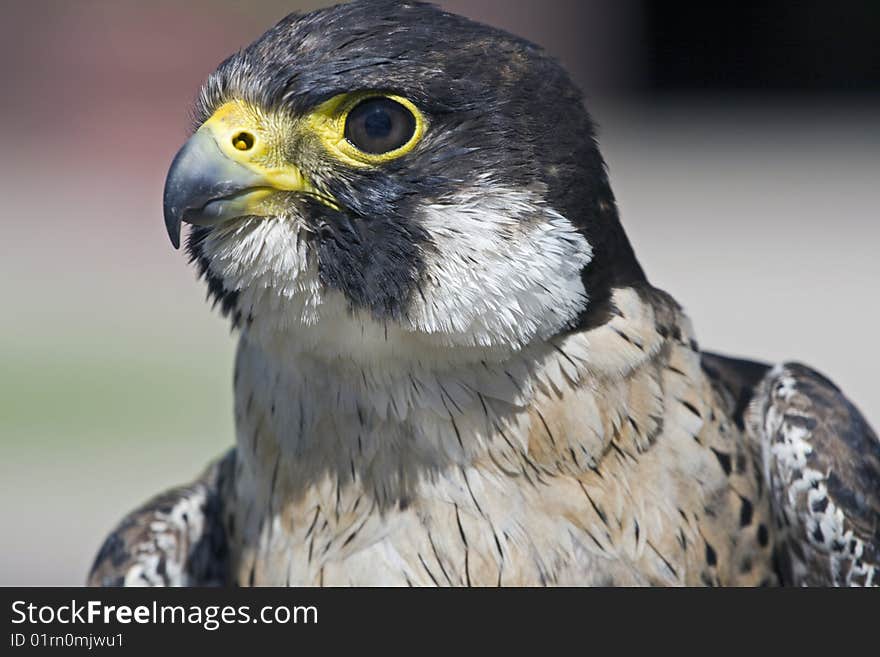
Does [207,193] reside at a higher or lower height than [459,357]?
A: higher

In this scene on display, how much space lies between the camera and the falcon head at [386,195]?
253cm

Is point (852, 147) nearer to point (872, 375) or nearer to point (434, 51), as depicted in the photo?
point (872, 375)

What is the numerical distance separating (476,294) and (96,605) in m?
1.40

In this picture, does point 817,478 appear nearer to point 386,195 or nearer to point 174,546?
point 386,195

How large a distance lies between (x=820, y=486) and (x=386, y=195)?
135 centimetres

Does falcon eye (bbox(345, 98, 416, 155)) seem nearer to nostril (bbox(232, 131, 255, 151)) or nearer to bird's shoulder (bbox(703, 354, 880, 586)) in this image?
nostril (bbox(232, 131, 255, 151))

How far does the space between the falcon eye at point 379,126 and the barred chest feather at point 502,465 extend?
0.49 meters

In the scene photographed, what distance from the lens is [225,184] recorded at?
253cm

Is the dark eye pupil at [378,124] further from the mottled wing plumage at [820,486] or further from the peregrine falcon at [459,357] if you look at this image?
the mottled wing plumage at [820,486]

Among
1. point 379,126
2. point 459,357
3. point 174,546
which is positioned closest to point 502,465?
point 459,357

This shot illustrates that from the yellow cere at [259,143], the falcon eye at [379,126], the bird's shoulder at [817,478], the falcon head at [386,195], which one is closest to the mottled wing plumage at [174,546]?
the falcon head at [386,195]

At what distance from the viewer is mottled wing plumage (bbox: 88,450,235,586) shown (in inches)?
132

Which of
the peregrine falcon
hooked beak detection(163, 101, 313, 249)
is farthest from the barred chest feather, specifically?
hooked beak detection(163, 101, 313, 249)

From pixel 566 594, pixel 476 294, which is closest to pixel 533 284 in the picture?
pixel 476 294
